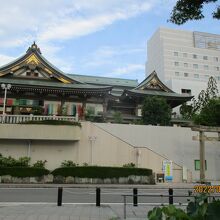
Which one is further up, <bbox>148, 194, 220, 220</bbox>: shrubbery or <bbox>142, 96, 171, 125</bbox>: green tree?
Result: <bbox>142, 96, 171, 125</bbox>: green tree

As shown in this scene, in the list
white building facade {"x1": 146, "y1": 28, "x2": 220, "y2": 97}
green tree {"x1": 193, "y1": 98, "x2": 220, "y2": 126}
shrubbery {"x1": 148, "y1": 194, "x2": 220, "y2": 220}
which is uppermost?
white building facade {"x1": 146, "y1": 28, "x2": 220, "y2": 97}

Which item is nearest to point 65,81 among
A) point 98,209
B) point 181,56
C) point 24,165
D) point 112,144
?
point 112,144

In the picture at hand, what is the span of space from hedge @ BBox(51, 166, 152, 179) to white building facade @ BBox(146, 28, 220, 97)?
58414mm

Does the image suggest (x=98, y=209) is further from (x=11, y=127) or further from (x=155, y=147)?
(x=155, y=147)

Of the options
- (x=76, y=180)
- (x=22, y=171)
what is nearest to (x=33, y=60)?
(x=22, y=171)

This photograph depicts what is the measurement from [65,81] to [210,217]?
3016cm

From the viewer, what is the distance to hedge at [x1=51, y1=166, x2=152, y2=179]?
67.7 ft

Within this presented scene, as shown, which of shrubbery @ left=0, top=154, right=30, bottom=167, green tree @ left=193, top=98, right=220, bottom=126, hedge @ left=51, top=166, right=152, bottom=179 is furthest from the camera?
green tree @ left=193, top=98, right=220, bottom=126

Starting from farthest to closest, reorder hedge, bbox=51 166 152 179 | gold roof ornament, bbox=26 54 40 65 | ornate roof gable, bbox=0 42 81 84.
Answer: gold roof ornament, bbox=26 54 40 65 → ornate roof gable, bbox=0 42 81 84 → hedge, bbox=51 166 152 179

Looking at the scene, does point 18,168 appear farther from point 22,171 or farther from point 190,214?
point 190,214

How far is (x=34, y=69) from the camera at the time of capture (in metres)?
32.8

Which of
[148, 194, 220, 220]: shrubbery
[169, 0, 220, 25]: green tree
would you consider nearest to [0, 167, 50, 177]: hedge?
[169, 0, 220, 25]: green tree

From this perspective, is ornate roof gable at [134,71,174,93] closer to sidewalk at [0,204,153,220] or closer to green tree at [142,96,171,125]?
green tree at [142,96,171,125]

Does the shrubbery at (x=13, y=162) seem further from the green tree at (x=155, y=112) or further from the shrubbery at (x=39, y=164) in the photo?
the green tree at (x=155, y=112)
